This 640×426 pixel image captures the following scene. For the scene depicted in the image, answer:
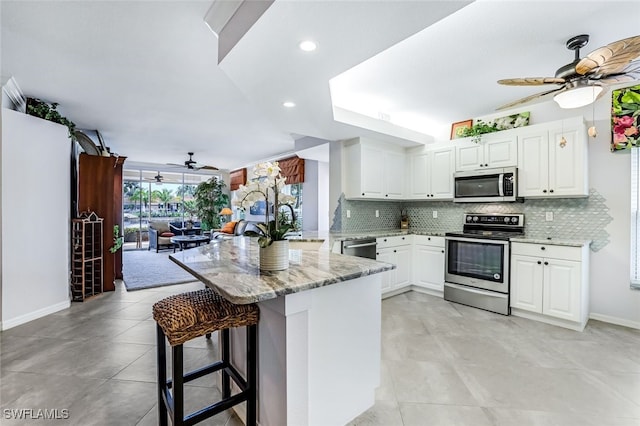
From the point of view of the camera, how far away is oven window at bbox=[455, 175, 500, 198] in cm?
374

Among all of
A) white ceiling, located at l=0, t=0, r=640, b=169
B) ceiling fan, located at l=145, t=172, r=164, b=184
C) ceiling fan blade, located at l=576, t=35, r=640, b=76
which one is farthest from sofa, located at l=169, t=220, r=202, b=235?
ceiling fan blade, located at l=576, t=35, r=640, b=76

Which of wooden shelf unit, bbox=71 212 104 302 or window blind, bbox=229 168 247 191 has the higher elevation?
window blind, bbox=229 168 247 191

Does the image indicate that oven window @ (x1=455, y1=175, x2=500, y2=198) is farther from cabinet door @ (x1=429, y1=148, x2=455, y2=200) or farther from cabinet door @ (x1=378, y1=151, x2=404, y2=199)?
cabinet door @ (x1=378, y1=151, x2=404, y2=199)

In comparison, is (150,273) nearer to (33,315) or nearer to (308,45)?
(33,315)

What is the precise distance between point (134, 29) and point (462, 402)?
3.45 m

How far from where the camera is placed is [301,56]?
194 centimetres

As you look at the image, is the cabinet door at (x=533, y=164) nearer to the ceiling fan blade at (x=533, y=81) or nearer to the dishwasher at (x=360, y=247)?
the ceiling fan blade at (x=533, y=81)

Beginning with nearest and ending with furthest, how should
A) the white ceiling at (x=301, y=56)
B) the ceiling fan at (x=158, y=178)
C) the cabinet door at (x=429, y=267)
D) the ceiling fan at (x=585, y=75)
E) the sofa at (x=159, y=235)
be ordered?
the white ceiling at (x=301, y=56) < the ceiling fan at (x=585, y=75) < the cabinet door at (x=429, y=267) < the sofa at (x=159, y=235) < the ceiling fan at (x=158, y=178)

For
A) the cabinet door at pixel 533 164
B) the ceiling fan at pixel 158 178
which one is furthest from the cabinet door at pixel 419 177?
the ceiling fan at pixel 158 178

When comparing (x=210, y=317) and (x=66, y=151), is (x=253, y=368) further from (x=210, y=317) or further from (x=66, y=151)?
(x=66, y=151)

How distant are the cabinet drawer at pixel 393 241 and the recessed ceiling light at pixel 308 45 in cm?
264

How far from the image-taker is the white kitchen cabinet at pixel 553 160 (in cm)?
317

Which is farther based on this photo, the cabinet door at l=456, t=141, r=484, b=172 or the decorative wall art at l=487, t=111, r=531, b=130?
the cabinet door at l=456, t=141, r=484, b=172

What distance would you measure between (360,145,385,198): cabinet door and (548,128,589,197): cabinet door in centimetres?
201
